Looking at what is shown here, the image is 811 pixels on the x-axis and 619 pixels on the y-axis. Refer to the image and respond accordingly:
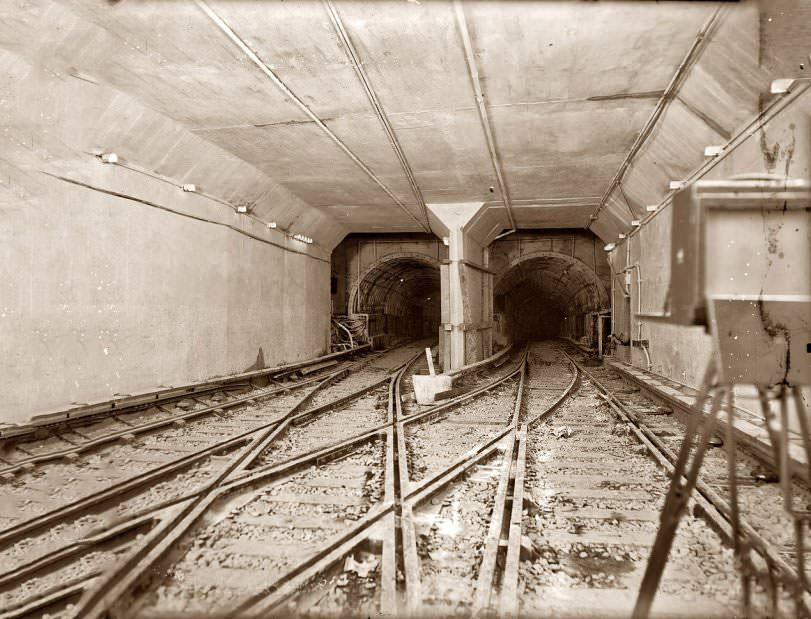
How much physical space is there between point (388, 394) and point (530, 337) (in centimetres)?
2373

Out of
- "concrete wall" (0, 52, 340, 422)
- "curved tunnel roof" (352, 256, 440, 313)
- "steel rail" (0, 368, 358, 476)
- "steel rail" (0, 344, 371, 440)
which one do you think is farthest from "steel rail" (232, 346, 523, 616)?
"curved tunnel roof" (352, 256, 440, 313)

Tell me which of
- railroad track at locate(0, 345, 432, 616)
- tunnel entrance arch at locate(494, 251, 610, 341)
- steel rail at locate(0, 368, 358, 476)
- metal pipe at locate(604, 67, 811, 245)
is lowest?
railroad track at locate(0, 345, 432, 616)

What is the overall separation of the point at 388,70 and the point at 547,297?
2338cm

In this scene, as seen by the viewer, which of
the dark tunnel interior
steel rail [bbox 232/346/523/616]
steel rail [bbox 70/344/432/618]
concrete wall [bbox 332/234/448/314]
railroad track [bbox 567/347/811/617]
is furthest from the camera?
the dark tunnel interior

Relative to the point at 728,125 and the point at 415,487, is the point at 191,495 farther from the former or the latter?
the point at 728,125

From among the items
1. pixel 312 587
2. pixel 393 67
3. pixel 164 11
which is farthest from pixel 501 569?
pixel 164 11

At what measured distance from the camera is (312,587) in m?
2.80

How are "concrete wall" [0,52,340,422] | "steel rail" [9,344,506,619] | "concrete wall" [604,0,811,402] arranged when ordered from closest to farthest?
1. "steel rail" [9,344,506,619]
2. "concrete wall" [604,0,811,402]
3. "concrete wall" [0,52,340,422]

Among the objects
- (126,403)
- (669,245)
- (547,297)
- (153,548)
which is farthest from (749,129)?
(547,297)

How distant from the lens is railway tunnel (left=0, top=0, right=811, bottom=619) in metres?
2.59

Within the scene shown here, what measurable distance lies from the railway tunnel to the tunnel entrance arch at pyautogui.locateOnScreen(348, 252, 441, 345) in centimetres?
779

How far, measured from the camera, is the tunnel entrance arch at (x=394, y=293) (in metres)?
18.8

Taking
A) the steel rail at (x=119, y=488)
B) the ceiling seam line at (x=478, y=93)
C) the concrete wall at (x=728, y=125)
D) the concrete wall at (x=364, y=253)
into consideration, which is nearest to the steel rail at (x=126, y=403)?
the steel rail at (x=119, y=488)

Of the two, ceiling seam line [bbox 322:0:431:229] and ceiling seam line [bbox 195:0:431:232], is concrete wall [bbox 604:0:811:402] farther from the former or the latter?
ceiling seam line [bbox 195:0:431:232]
